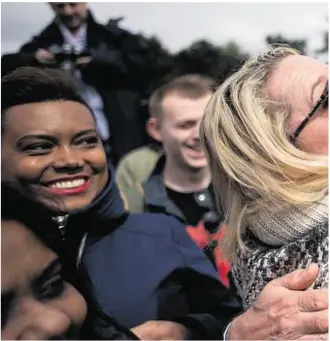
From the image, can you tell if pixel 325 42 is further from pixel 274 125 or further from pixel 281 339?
pixel 281 339

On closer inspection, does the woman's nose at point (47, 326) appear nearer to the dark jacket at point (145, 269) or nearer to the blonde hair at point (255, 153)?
the dark jacket at point (145, 269)

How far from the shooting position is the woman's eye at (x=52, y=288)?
2053 mm

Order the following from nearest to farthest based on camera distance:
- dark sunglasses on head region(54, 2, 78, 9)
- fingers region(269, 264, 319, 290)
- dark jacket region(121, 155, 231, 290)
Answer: fingers region(269, 264, 319, 290)
dark sunglasses on head region(54, 2, 78, 9)
dark jacket region(121, 155, 231, 290)

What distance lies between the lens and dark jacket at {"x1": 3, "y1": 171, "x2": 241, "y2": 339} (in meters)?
2.09

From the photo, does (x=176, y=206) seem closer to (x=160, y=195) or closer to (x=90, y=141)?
(x=160, y=195)

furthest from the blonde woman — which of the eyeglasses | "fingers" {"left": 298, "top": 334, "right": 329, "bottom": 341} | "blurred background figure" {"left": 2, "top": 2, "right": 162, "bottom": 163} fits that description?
"blurred background figure" {"left": 2, "top": 2, "right": 162, "bottom": 163}

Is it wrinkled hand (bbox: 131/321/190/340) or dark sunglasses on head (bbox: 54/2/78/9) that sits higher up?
dark sunglasses on head (bbox: 54/2/78/9)

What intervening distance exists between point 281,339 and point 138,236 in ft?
1.95

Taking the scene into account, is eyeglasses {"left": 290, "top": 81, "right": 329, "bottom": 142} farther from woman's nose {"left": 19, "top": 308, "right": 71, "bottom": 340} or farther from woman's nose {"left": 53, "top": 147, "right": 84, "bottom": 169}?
woman's nose {"left": 19, "top": 308, "right": 71, "bottom": 340}

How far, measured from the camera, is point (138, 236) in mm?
2127

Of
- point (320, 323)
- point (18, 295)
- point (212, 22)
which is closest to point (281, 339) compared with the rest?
point (320, 323)

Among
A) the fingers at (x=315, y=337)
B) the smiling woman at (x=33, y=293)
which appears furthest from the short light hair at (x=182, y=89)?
the fingers at (x=315, y=337)

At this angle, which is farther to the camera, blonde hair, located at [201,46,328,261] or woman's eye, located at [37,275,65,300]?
woman's eye, located at [37,275,65,300]

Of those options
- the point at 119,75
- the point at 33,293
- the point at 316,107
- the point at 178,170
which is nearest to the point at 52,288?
the point at 33,293
